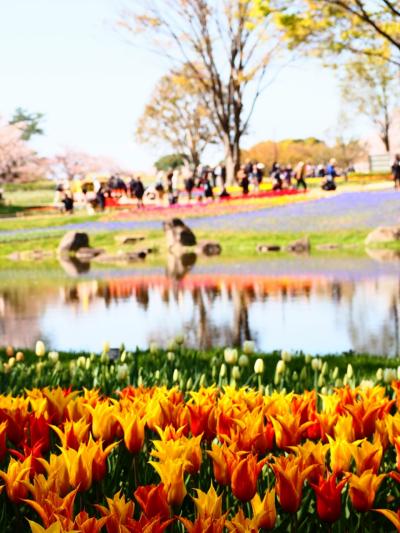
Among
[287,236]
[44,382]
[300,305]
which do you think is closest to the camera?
[44,382]

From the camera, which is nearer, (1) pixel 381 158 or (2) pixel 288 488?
(2) pixel 288 488

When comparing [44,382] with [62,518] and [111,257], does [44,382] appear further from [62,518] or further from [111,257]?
[111,257]

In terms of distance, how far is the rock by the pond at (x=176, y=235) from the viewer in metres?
26.6

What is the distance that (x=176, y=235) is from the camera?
2666 centimetres

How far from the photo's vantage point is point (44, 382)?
562 centimetres

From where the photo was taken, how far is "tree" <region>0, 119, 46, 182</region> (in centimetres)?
7706

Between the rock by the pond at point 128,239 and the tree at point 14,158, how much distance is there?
50.0 m

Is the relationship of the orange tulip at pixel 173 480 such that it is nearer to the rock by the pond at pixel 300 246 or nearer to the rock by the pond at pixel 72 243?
the rock by the pond at pixel 300 246

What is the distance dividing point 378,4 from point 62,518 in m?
25.9

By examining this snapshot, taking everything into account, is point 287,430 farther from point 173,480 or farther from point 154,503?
point 154,503

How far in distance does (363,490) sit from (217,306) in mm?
11316

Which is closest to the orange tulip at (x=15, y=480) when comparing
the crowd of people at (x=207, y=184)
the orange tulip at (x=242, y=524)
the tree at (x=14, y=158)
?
the orange tulip at (x=242, y=524)

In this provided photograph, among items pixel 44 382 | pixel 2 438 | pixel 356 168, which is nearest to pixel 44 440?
pixel 2 438

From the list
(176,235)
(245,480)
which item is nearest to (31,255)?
(176,235)
